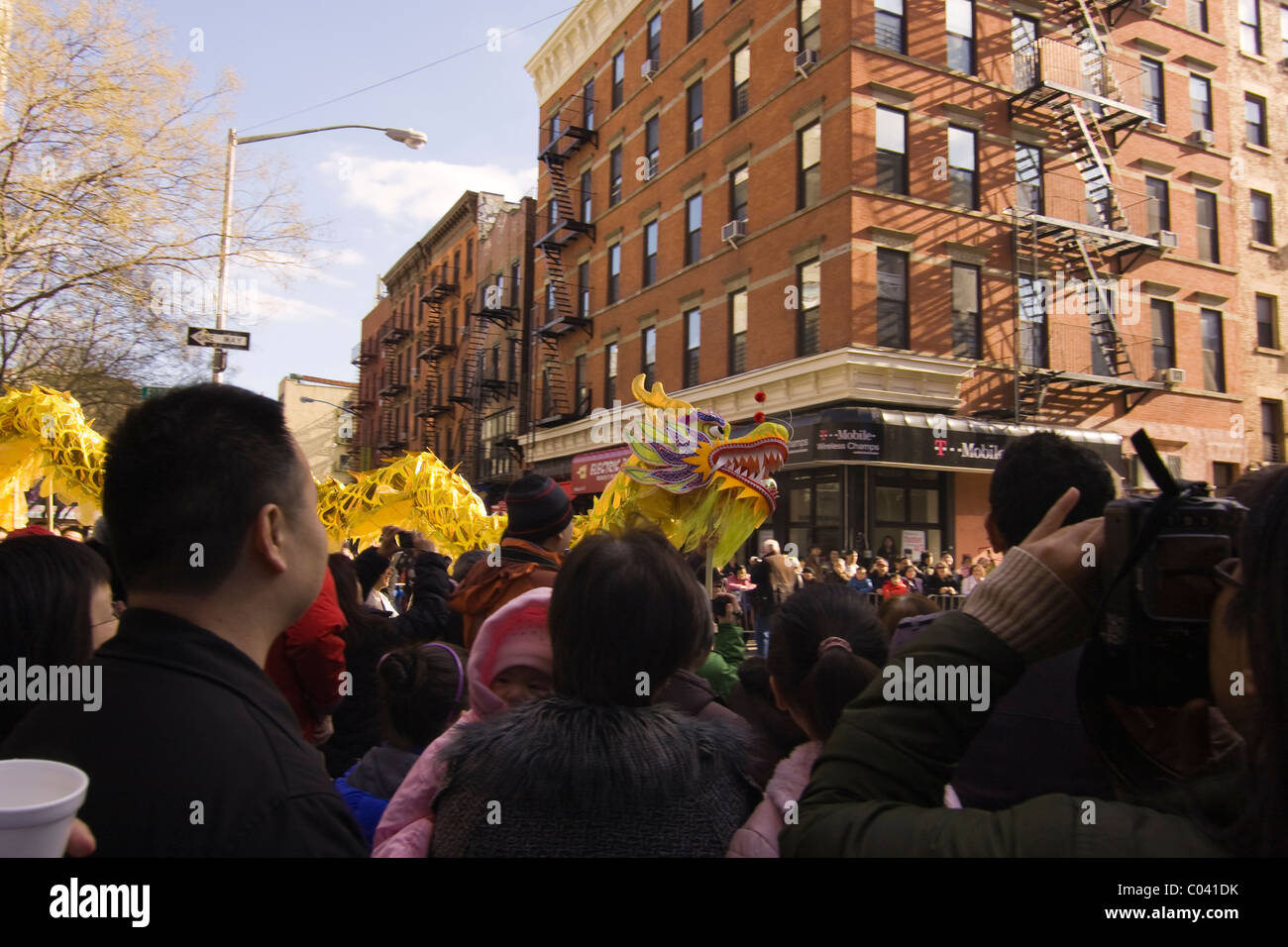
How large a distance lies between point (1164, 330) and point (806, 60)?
10.6 meters

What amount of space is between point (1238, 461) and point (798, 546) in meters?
11.5

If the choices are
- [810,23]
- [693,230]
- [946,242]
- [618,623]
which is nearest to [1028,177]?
[946,242]

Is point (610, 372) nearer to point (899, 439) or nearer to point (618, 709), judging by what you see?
point (899, 439)

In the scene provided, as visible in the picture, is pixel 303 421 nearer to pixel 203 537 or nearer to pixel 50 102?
pixel 50 102

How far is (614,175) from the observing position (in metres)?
24.9

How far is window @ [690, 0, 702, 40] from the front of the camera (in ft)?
69.7

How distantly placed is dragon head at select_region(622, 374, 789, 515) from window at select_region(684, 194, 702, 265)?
16.0m

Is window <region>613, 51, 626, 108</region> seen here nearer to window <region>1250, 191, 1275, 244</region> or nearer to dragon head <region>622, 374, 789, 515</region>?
window <region>1250, 191, 1275, 244</region>

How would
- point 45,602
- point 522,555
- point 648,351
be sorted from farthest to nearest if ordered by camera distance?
point 648,351 → point 522,555 → point 45,602

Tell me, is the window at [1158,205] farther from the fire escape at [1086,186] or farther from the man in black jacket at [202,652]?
the man in black jacket at [202,652]

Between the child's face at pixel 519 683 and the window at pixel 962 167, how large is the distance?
Answer: 58.0 ft

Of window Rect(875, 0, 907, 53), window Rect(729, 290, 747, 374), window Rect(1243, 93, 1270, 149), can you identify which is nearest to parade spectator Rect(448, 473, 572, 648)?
window Rect(729, 290, 747, 374)

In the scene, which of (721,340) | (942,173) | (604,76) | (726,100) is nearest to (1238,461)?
(942,173)

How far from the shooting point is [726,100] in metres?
20.0
